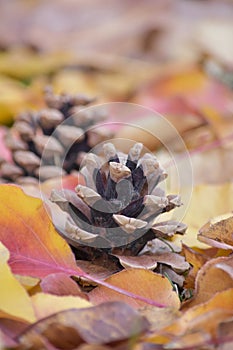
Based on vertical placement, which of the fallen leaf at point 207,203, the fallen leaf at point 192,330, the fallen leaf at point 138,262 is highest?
the fallen leaf at point 207,203

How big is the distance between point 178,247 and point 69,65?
2.10ft

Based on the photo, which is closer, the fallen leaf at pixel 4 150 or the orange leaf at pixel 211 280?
the orange leaf at pixel 211 280

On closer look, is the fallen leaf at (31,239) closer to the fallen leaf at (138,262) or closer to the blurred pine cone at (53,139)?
the fallen leaf at (138,262)

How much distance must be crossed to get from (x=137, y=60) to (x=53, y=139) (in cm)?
58

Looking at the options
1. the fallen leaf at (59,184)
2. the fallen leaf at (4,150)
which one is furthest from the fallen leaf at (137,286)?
the fallen leaf at (4,150)

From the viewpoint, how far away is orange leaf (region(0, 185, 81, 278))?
0.37 m

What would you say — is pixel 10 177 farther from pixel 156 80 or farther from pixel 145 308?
pixel 156 80

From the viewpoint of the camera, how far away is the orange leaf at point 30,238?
1.22ft

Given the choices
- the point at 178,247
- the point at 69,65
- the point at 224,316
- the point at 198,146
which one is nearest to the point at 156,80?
the point at 69,65

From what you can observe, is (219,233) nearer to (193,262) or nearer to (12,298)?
(193,262)

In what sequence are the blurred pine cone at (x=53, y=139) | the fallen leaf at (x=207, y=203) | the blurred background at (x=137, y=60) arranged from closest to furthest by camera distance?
the fallen leaf at (x=207, y=203), the blurred pine cone at (x=53, y=139), the blurred background at (x=137, y=60)

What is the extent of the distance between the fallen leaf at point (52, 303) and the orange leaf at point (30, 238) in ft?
0.12

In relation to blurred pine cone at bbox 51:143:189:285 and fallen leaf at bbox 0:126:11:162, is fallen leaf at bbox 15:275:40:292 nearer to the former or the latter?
blurred pine cone at bbox 51:143:189:285

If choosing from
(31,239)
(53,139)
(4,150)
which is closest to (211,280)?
(31,239)
